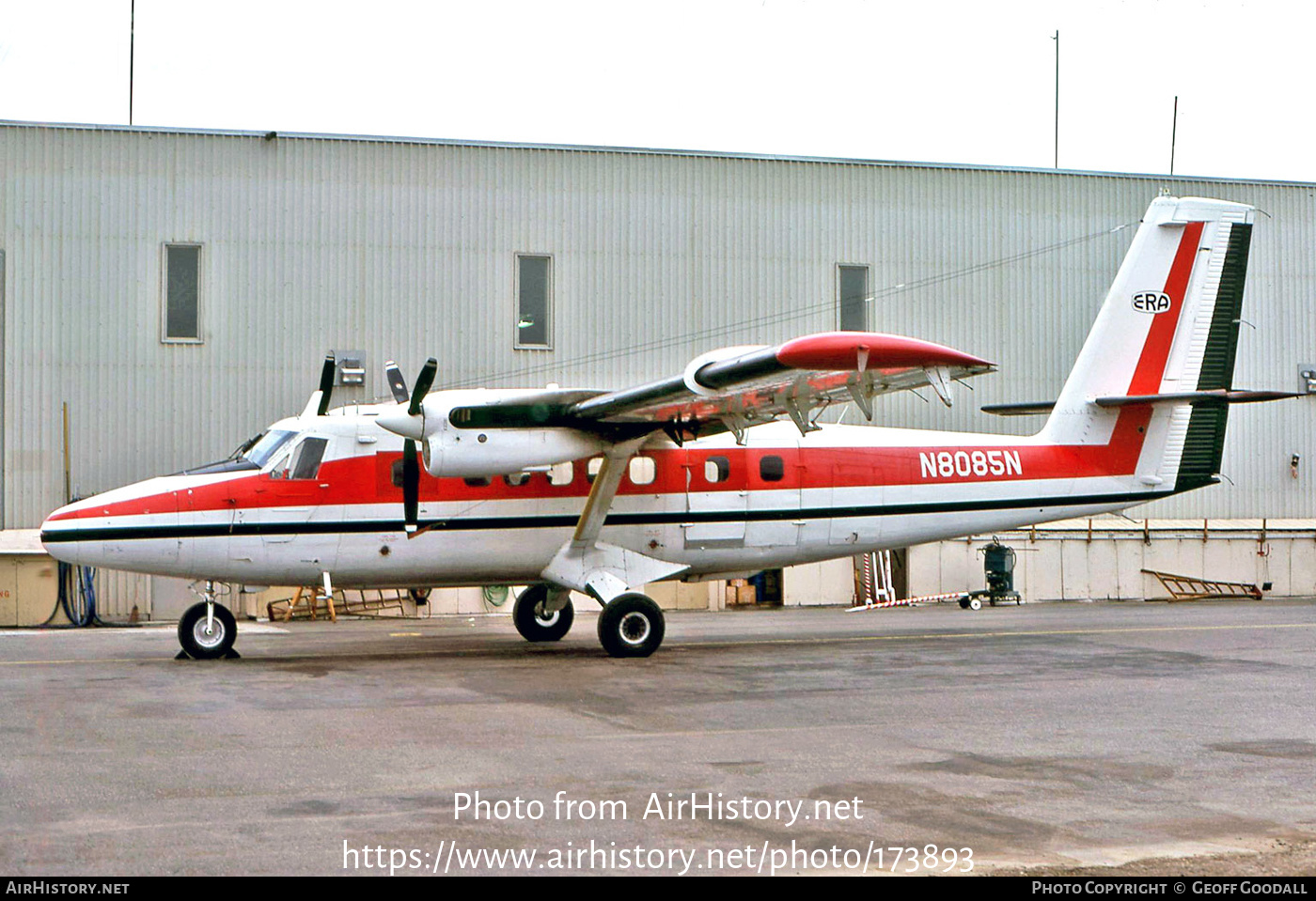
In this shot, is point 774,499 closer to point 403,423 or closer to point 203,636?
point 403,423

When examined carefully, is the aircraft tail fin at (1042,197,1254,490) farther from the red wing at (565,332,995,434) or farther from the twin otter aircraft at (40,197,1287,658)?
the red wing at (565,332,995,434)

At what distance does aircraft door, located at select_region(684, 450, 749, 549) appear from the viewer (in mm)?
17406

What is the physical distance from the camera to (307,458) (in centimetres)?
1625

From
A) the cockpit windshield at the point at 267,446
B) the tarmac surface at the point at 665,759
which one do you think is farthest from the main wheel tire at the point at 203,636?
the cockpit windshield at the point at 267,446

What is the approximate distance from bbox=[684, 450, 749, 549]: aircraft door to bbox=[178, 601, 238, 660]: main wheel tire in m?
5.79

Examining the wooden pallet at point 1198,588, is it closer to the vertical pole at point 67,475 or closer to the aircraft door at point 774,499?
the aircraft door at point 774,499

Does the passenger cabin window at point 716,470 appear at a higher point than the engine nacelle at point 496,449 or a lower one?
lower

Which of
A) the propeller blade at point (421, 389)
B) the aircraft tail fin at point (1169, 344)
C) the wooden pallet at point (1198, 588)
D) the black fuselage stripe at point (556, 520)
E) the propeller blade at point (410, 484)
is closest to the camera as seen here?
the propeller blade at point (421, 389)

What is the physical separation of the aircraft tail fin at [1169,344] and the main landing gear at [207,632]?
11126 mm

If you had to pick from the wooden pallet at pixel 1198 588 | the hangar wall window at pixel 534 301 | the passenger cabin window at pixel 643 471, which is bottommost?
the wooden pallet at pixel 1198 588

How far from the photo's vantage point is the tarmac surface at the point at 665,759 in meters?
6.74

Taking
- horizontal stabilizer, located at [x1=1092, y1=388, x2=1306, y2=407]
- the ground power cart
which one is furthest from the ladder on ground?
horizontal stabilizer, located at [x1=1092, y1=388, x2=1306, y2=407]

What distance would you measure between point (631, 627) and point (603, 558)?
3.58ft

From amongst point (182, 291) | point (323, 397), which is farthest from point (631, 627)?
point (182, 291)
